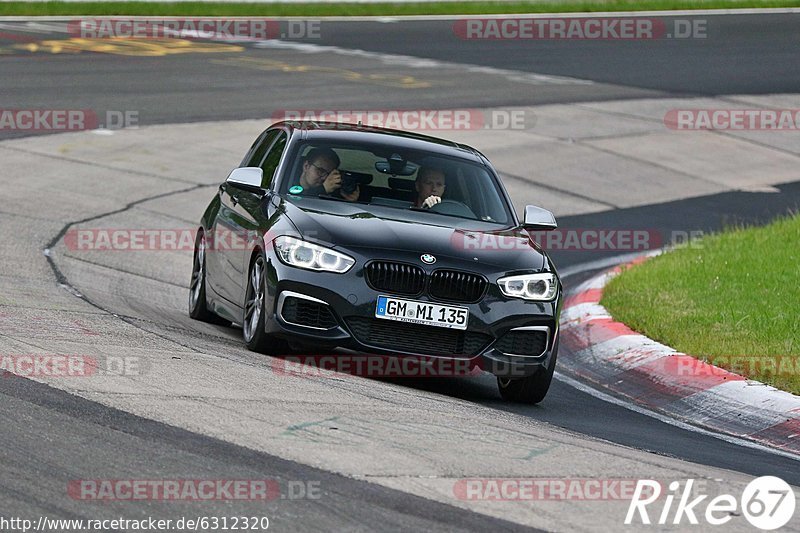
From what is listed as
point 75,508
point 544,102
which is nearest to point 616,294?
point 75,508

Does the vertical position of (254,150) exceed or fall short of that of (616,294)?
it exceeds it

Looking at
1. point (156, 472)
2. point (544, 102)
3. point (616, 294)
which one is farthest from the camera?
point (544, 102)

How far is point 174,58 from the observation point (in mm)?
25500

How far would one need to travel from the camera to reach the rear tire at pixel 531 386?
898 cm

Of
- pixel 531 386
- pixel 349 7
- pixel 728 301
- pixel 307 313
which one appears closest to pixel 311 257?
pixel 307 313

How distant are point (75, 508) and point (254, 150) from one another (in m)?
6.03

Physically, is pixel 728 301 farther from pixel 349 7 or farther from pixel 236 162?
pixel 349 7

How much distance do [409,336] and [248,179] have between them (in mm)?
1820

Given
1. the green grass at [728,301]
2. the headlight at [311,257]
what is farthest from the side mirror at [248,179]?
the green grass at [728,301]

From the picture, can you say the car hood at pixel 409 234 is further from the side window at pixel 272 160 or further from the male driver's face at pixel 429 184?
the side window at pixel 272 160

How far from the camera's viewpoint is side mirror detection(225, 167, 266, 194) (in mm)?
9672

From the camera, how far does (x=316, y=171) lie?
9.84 m

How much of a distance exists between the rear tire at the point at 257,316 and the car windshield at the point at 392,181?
612 millimetres

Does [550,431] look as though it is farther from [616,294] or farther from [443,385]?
[616,294]
